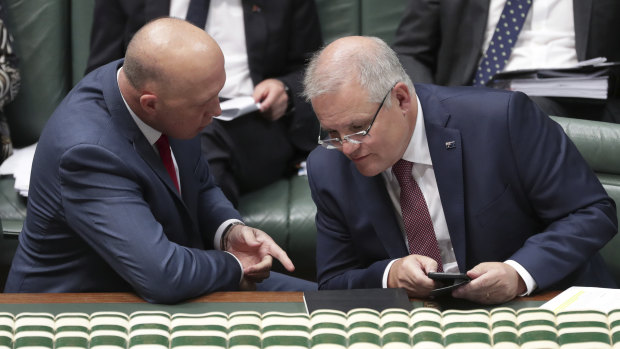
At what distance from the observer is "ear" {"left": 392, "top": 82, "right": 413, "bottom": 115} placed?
6.11 ft

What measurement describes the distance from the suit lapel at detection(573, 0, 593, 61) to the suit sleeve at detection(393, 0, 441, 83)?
50 centimetres

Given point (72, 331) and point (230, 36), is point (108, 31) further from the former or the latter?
point (72, 331)

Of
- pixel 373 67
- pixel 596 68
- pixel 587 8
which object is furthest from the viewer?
pixel 587 8

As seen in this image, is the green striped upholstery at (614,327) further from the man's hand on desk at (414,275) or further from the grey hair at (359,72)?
the grey hair at (359,72)

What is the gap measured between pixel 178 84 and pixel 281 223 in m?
1.09

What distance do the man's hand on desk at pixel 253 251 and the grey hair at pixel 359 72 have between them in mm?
406

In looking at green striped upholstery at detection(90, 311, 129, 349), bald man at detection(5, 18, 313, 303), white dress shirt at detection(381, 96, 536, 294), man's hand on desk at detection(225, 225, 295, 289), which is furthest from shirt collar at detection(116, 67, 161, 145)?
green striped upholstery at detection(90, 311, 129, 349)

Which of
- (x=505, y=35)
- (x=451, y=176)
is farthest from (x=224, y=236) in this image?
(x=505, y=35)

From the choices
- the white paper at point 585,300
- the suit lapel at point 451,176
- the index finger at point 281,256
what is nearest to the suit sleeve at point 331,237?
the index finger at point 281,256

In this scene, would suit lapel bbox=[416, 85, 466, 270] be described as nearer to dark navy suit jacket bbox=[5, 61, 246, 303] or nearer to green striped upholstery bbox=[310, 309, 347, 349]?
dark navy suit jacket bbox=[5, 61, 246, 303]

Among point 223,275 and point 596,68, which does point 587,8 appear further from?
point 223,275

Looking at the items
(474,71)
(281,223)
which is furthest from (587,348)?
(474,71)

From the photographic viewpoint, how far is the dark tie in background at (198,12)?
10.0 ft

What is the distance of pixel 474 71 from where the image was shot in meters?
3.12
